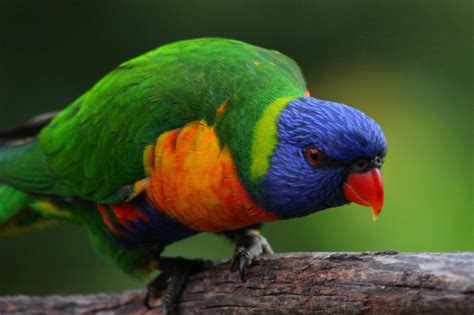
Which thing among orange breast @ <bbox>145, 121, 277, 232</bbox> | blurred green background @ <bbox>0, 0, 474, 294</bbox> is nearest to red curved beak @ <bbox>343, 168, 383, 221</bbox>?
orange breast @ <bbox>145, 121, 277, 232</bbox>

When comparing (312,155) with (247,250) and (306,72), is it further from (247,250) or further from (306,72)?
(306,72)

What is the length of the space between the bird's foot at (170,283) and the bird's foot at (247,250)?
181 millimetres

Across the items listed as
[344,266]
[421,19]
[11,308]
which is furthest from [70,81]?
[344,266]

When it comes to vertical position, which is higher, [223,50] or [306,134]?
[223,50]

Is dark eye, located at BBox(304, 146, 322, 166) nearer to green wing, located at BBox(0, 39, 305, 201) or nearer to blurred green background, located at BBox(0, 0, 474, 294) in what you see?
green wing, located at BBox(0, 39, 305, 201)

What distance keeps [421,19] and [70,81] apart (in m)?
2.56

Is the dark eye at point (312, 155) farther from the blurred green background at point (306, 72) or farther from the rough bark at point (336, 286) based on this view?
the blurred green background at point (306, 72)

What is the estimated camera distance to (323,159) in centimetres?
212

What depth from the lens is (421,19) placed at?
195 inches

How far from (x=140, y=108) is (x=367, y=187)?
0.95 metres

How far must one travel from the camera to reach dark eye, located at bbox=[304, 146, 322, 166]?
6.98ft

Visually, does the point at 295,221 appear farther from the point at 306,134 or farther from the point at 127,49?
the point at 306,134

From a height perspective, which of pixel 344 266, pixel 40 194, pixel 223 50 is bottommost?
pixel 40 194

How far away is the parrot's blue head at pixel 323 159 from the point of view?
2.07 meters
